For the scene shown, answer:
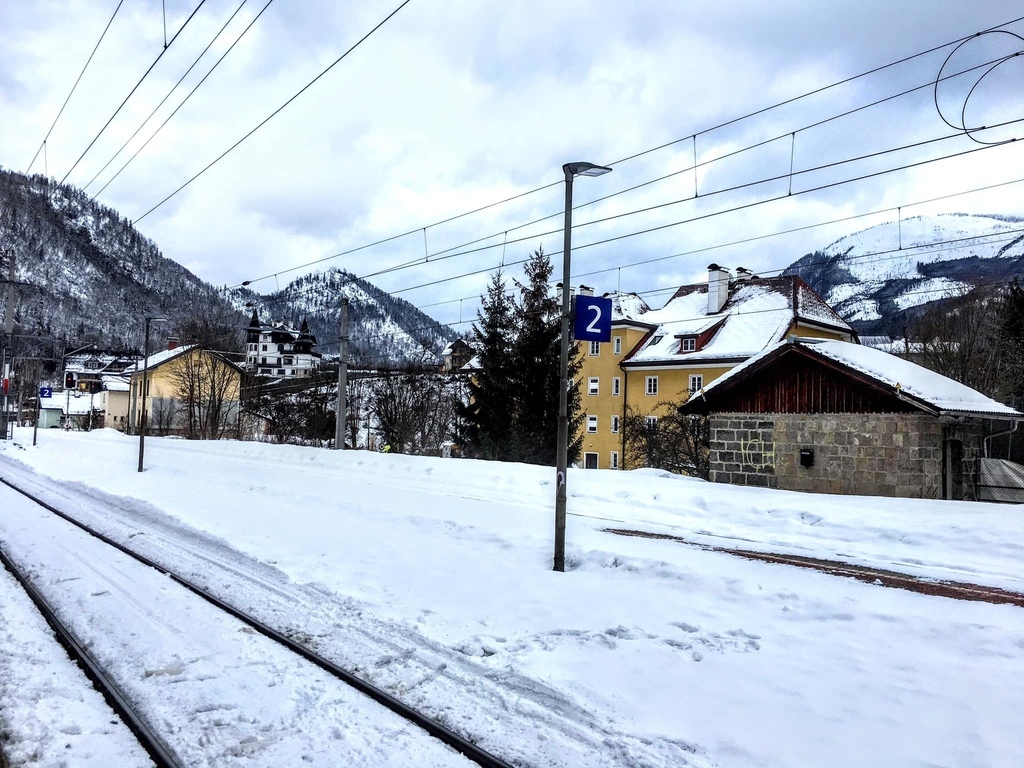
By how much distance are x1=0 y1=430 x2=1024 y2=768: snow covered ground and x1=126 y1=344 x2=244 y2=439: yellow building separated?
113 ft

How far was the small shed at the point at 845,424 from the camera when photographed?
17141mm

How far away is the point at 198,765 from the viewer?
15.1ft

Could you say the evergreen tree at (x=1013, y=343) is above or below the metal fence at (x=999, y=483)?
above

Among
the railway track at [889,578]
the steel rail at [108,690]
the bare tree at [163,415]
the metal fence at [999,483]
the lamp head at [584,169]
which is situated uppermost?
the lamp head at [584,169]

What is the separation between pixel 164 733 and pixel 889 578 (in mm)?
8955

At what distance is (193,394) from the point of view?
52.2 meters

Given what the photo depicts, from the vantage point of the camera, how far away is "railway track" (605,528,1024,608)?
28.6ft

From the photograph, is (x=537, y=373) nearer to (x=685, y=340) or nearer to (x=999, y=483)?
(x=999, y=483)

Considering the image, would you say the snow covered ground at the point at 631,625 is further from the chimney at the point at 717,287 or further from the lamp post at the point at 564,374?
the chimney at the point at 717,287

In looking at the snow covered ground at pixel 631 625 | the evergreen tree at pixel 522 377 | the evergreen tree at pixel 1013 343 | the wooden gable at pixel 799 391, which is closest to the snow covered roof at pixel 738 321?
the evergreen tree at pixel 1013 343

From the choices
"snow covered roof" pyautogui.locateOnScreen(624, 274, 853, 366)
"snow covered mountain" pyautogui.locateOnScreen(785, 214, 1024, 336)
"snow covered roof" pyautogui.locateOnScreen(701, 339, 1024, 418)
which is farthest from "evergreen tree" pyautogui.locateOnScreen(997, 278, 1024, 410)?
"snow covered roof" pyautogui.locateOnScreen(701, 339, 1024, 418)

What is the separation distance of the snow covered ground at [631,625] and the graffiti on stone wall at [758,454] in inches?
113

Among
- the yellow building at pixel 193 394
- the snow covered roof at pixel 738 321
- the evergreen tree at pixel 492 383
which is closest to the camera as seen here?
the evergreen tree at pixel 492 383

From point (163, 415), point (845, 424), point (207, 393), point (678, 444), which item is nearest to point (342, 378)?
point (678, 444)
